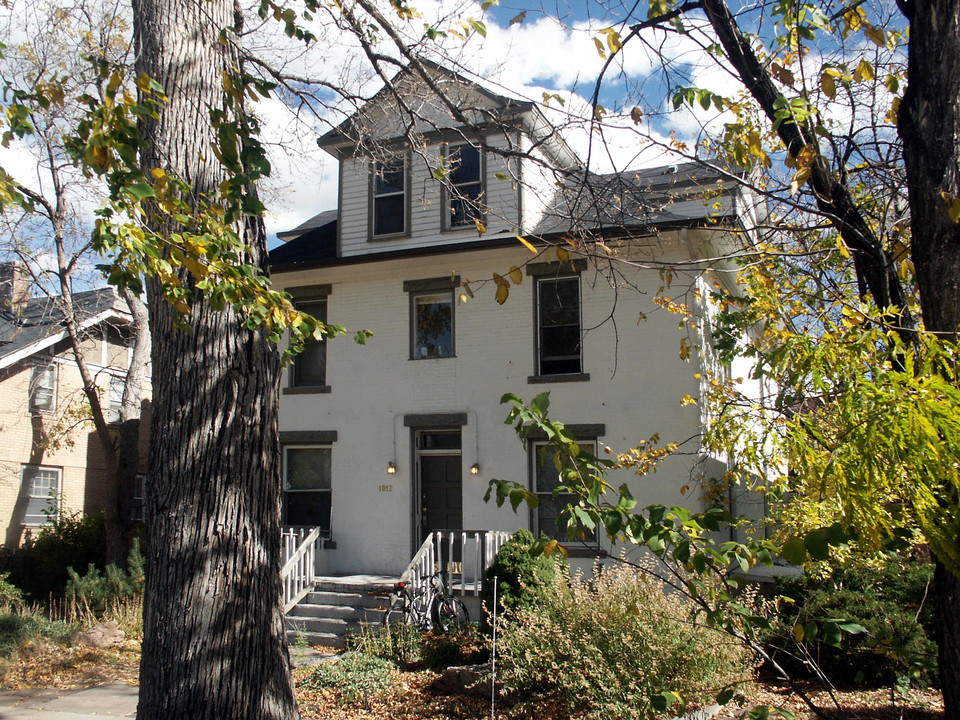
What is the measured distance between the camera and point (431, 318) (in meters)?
15.2

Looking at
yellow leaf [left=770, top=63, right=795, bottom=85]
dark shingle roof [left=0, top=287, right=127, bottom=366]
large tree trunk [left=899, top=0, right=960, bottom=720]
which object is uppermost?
dark shingle roof [left=0, top=287, right=127, bottom=366]

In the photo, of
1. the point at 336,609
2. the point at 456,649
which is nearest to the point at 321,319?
the point at 336,609

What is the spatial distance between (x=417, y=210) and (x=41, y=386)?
44.1 ft

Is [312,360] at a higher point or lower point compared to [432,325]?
lower

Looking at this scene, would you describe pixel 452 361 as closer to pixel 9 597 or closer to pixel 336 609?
pixel 336 609

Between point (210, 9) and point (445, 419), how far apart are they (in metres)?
9.68

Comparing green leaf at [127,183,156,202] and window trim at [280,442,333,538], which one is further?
window trim at [280,442,333,538]

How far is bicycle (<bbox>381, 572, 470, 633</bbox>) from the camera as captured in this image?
37.5 ft

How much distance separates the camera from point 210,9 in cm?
546

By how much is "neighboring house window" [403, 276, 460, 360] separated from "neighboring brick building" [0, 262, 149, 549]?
8.96 metres

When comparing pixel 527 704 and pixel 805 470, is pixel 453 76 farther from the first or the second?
pixel 527 704

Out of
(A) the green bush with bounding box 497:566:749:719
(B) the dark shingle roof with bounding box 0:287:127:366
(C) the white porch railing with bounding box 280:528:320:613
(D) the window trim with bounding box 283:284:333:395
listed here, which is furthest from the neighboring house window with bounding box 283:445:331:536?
(A) the green bush with bounding box 497:566:749:719

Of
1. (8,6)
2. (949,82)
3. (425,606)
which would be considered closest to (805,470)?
(949,82)

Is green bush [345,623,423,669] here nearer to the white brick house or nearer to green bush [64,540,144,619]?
the white brick house
